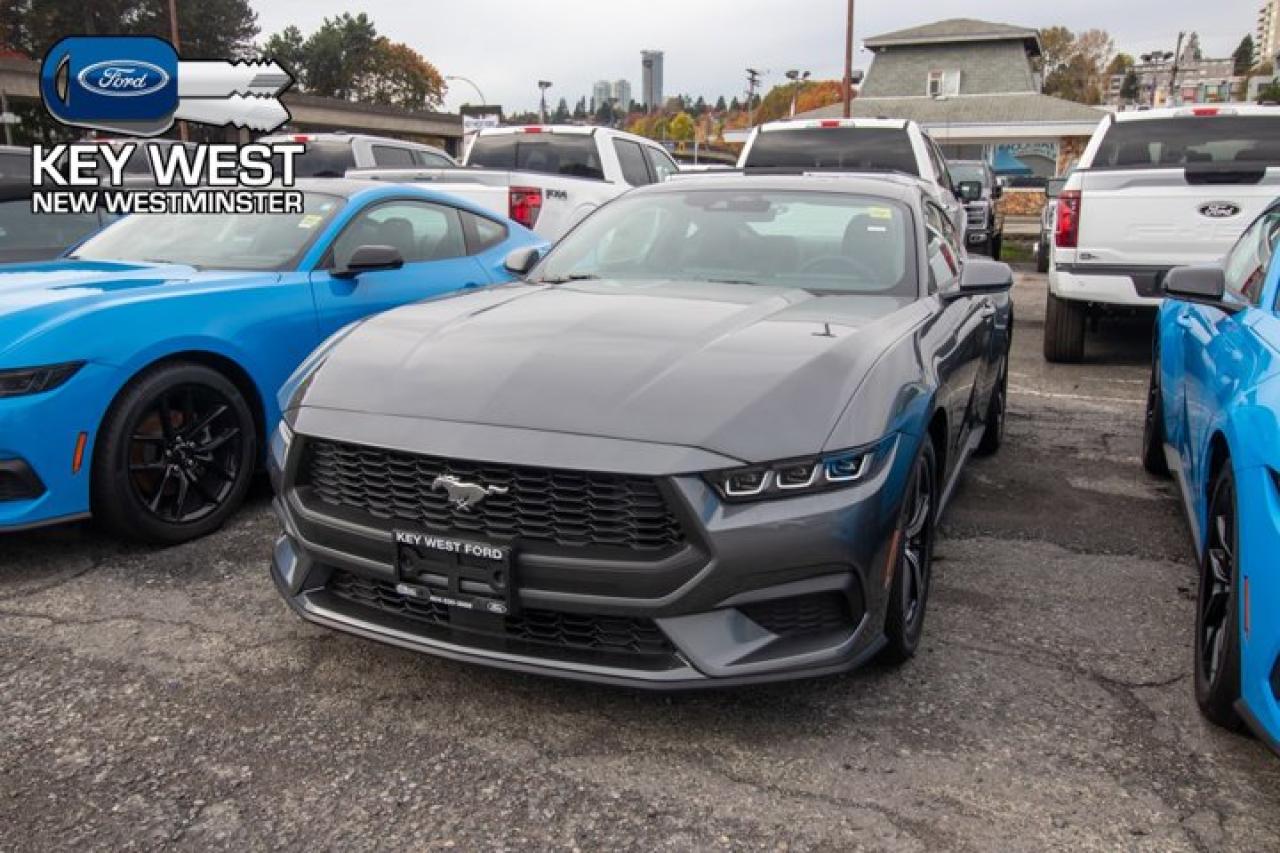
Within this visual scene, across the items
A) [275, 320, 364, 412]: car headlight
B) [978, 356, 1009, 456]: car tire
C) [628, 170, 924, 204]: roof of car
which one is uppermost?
[628, 170, 924, 204]: roof of car

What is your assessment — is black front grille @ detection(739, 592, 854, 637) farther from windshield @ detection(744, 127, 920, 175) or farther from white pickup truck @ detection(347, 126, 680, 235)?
windshield @ detection(744, 127, 920, 175)

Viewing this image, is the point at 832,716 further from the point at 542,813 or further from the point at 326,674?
the point at 326,674

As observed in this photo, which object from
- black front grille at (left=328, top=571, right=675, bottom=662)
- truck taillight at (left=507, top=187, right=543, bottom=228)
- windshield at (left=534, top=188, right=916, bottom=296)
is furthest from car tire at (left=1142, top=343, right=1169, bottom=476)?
truck taillight at (left=507, top=187, right=543, bottom=228)

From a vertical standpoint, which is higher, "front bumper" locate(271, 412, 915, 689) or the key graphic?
the key graphic

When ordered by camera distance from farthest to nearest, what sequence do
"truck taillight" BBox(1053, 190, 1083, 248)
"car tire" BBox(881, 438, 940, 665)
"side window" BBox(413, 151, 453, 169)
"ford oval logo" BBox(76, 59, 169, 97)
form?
1. "side window" BBox(413, 151, 453, 169)
2. "ford oval logo" BBox(76, 59, 169, 97)
3. "truck taillight" BBox(1053, 190, 1083, 248)
4. "car tire" BBox(881, 438, 940, 665)

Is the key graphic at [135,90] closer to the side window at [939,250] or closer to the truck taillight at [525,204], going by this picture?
the truck taillight at [525,204]

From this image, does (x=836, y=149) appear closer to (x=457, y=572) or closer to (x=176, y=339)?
(x=176, y=339)

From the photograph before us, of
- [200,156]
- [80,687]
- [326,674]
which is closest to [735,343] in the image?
[326,674]

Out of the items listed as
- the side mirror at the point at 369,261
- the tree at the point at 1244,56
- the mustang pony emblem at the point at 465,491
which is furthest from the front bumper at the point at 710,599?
the tree at the point at 1244,56

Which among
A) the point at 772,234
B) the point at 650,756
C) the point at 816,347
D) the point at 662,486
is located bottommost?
the point at 650,756

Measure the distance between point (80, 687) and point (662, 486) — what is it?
1.87 metres

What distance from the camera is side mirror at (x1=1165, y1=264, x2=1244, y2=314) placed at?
379 cm

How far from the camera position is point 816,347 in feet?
10.0

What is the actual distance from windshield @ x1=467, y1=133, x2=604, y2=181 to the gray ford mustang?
749 centimetres
